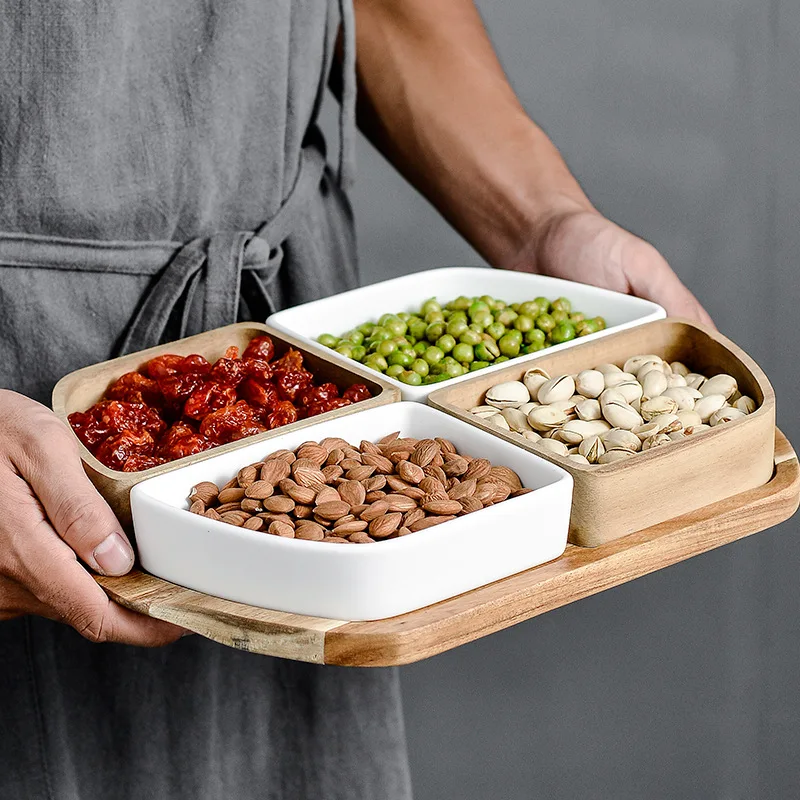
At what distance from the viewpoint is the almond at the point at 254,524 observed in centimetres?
87

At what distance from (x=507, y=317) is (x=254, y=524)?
484 mm

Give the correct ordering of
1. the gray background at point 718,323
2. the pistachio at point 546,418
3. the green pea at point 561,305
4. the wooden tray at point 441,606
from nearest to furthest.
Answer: the wooden tray at point 441,606 < the pistachio at point 546,418 < the green pea at point 561,305 < the gray background at point 718,323

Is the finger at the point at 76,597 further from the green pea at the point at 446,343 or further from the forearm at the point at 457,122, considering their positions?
the forearm at the point at 457,122

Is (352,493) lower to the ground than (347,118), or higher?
lower

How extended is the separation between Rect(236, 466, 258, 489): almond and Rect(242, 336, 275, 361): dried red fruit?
24 cm

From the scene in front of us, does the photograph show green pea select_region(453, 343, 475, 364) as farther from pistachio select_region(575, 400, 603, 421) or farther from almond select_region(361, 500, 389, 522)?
almond select_region(361, 500, 389, 522)

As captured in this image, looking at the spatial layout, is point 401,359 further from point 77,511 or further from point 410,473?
point 77,511

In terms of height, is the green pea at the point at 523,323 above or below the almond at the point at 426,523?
below

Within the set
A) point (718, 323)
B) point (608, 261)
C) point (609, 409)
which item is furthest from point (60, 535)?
point (718, 323)

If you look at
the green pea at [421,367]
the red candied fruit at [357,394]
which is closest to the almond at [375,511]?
the red candied fruit at [357,394]

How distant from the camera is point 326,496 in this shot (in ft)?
2.96

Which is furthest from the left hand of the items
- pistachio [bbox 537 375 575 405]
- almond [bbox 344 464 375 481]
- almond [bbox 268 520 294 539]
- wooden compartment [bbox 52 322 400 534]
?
almond [bbox 268 520 294 539]

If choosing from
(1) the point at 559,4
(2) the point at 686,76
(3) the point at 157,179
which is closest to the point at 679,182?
(2) the point at 686,76

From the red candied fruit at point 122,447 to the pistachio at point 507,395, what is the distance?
0.30 metres
